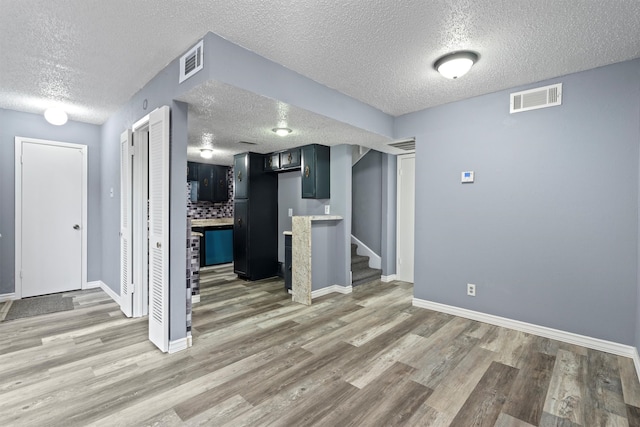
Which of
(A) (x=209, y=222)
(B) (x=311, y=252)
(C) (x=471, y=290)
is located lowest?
(C) (x=471, y=290)

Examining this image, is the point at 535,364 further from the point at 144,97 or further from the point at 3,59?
the point at 3,59

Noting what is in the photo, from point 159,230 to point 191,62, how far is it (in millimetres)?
1494

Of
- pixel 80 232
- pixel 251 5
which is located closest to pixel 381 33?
pixel 251 5

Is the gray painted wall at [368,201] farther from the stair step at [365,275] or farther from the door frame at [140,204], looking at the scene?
the door frame at [140,204]

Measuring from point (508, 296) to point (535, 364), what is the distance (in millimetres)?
885

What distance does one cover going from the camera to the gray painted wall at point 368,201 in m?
5.48

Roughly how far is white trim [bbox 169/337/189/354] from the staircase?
108 inches

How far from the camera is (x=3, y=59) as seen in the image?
8.59 feet

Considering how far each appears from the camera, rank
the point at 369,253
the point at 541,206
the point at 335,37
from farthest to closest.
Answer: the point at 369,253 < the point at 541,206 < the point at 335,37

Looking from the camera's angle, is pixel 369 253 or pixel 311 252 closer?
pixel 311 252

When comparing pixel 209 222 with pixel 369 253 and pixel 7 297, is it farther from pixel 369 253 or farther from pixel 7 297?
pixel 369 253

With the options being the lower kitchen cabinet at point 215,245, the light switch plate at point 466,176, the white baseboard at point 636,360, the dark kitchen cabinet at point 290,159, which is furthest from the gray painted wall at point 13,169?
the white baseboard at point 636,360

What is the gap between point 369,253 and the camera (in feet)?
18.6

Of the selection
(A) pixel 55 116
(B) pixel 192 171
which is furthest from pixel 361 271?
(A) pixel 55 116
